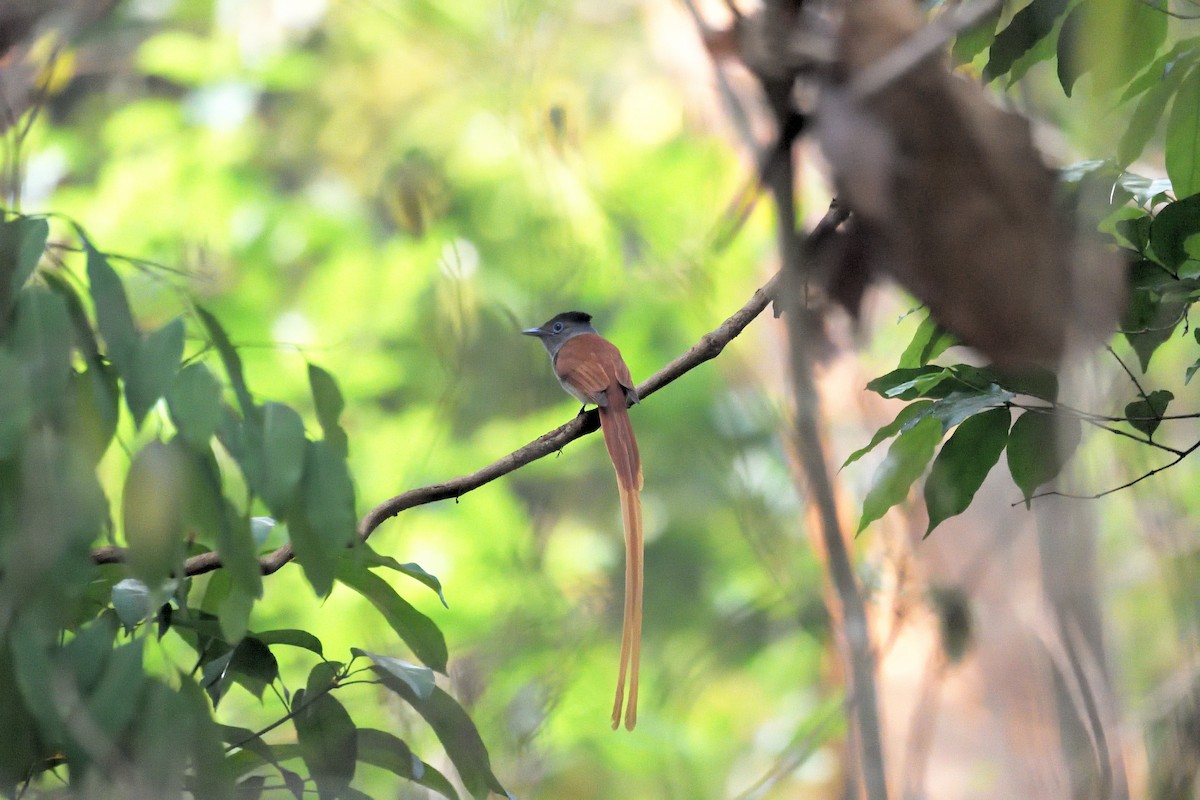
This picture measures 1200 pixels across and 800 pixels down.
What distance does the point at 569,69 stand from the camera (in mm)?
4242

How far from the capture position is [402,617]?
3.45ft

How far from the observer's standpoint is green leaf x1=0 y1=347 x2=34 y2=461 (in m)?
0.76

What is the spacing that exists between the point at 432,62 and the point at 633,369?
2213 millimetres

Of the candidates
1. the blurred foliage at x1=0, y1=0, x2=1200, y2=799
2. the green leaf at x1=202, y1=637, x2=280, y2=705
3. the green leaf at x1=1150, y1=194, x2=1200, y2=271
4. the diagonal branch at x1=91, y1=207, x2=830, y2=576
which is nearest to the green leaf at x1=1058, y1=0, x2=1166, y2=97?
the blurred foliage at x1=0, y1=0, x2=1200, y2=799

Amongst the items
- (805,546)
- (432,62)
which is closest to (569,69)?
(432,62)

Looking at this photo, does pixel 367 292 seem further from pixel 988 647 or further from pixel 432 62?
pixel 988 647

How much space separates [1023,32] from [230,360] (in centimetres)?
81

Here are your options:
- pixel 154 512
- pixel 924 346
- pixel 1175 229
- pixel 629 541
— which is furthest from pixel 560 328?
pixel 154 512

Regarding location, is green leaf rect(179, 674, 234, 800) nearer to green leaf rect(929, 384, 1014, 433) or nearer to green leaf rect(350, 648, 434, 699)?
green leaf rect(350, 648, 434, 699)

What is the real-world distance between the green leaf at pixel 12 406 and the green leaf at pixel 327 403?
0.68 ft

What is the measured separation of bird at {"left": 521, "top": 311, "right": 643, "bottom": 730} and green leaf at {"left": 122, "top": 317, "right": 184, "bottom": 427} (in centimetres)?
49

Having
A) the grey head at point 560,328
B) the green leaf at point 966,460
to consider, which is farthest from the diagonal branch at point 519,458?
the grey head at point 560,328

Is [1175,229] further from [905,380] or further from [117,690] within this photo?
[117,690]

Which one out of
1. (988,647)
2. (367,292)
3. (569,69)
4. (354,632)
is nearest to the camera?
(988,647)
